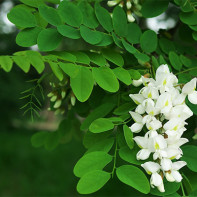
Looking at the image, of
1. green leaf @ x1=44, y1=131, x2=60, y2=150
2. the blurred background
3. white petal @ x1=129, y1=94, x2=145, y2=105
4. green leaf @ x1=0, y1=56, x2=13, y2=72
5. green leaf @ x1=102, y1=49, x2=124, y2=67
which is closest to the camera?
green leaf @ x1=0, y1=56, x2=13, y2=72

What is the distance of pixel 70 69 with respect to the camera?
745 millimetres

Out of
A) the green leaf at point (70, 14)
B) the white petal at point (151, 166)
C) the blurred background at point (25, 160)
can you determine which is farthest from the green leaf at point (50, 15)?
the blurred background at point (25, 160)

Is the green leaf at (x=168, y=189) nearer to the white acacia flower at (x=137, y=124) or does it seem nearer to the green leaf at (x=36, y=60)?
the white acacia flower at (x=137, y=124)

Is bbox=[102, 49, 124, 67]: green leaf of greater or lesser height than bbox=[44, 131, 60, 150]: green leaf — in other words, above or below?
above

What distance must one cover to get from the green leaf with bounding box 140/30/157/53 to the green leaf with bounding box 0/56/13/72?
1.44 ft

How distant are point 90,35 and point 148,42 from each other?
0.22 m

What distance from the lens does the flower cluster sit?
670 mm

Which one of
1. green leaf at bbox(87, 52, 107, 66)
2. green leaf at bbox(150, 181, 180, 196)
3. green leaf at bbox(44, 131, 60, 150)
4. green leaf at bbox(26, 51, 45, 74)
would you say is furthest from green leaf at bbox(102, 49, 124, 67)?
green leaf at bbox(44, 131, 60, 150)

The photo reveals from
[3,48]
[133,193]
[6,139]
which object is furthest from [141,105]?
[3,48]

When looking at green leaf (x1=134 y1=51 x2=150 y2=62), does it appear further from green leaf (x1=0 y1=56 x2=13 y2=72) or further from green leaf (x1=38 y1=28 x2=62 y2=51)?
green leaf (x1=0 y1=56 x2=13 y2=72)

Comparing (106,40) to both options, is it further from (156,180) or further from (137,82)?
(156,180)

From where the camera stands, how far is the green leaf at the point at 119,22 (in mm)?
890

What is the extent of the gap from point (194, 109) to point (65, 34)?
1.29ft

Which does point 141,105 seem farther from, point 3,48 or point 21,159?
point 3,48
